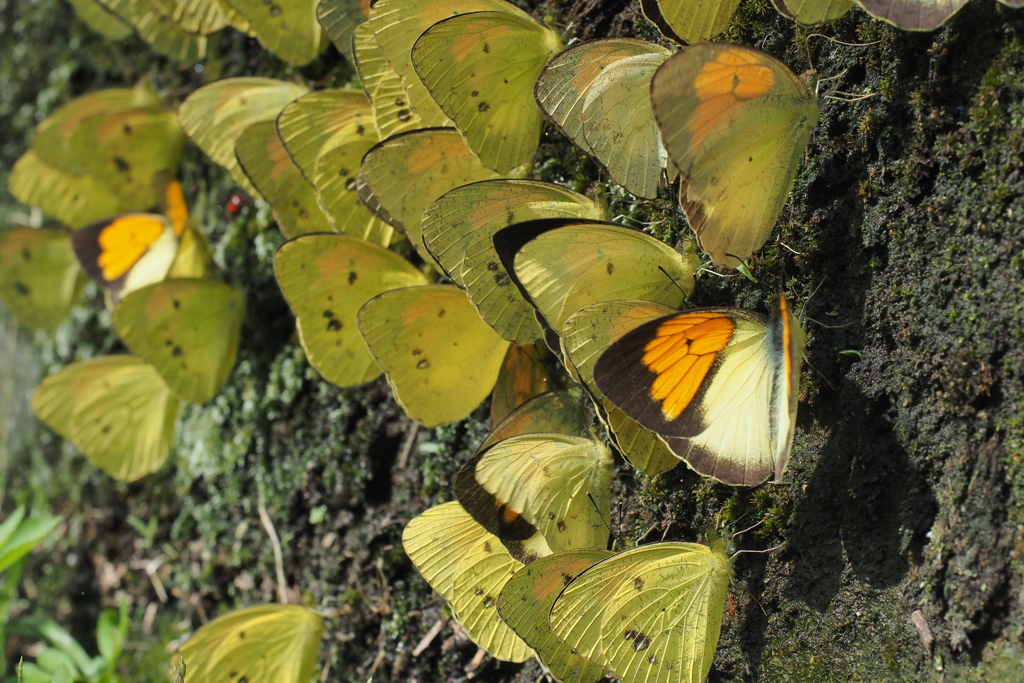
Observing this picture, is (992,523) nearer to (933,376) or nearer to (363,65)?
(933,376)

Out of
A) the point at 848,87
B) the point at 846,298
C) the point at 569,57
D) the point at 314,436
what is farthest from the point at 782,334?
the point at 314,436

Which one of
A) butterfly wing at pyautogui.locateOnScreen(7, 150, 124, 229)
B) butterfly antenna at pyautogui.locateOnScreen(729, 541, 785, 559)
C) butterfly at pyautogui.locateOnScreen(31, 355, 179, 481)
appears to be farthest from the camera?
butterfly wing at pyautogui.locateOnScreen(7, 150, 124, 229)

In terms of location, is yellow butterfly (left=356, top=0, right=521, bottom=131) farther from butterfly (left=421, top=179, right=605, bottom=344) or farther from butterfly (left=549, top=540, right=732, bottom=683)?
butterfly (left=549, top=540, right=732, bottom=683)

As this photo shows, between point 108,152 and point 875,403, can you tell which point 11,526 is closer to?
point 108,152

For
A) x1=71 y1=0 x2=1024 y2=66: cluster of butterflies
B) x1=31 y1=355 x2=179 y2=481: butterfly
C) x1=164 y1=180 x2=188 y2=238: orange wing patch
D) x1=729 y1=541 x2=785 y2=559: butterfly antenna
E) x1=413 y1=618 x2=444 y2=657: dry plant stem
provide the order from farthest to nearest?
x1=164 y1=180 x2=188 y2=238: orange wing patch, x1=31 y1=355 x2=179 y2=481: butterfly, x1=413 y1=618 x2=444 y2=657: dry plant stem, x1=729 y1=541 x2=785 y2=559: butterfly antenna, x1=71 y1=0 x2=1024 y2=66: cluster of butterflies

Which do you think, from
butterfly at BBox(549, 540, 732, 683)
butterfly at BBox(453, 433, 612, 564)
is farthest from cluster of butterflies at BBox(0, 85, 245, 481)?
butterfly at BBox(549, 540, 732, 683)

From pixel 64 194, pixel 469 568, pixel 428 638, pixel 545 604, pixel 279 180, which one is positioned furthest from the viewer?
pixel 64 194

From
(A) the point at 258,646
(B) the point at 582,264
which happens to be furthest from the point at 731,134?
(A) the point at 258,646
